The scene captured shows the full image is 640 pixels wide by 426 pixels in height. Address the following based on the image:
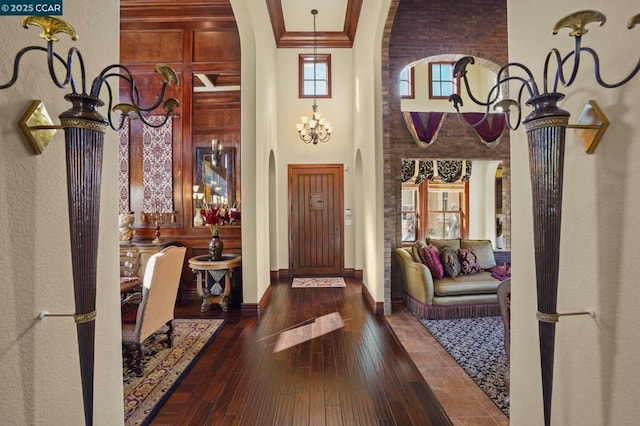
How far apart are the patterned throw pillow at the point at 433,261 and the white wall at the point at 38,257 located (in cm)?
387

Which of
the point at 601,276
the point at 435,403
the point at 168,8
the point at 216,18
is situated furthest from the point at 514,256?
the point at 168,8

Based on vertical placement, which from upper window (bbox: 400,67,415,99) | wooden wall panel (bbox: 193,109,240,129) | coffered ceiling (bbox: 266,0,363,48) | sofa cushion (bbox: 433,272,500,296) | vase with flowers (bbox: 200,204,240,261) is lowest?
sofa cushion (bbox: 433,272,500,296)

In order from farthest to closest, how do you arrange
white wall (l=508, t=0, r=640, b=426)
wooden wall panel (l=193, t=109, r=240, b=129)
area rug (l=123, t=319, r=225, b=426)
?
wooden wall panel (l=193, t=109, r=240, b=129) → area rug (l=123, t=319, r=225, b=426) → white wall (l=508, t=0, r=640, b=426)

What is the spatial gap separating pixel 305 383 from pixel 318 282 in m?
3.67

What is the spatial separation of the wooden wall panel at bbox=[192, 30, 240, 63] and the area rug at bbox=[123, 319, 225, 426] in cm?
389

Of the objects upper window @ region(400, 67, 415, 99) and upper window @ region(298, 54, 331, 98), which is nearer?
upper window @ region(298, 54, 331, 98)

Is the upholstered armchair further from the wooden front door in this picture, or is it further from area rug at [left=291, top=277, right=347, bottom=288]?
the wooden front door

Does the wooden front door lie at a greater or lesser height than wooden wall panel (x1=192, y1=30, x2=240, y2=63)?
lesser

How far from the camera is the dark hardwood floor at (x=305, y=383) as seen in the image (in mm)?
2105

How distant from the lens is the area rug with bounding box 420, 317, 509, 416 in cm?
246

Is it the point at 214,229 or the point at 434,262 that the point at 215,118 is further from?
the point at 434,262

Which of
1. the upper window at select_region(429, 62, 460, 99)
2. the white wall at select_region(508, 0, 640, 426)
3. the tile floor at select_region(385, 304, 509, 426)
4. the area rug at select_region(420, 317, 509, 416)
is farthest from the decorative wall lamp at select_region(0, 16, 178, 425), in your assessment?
the upper window at select_region(429, 62, 460, 99)

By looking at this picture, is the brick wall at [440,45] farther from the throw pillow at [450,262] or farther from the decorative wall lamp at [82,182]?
the decorative wall lamp at [82,182]

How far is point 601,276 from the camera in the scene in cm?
95
